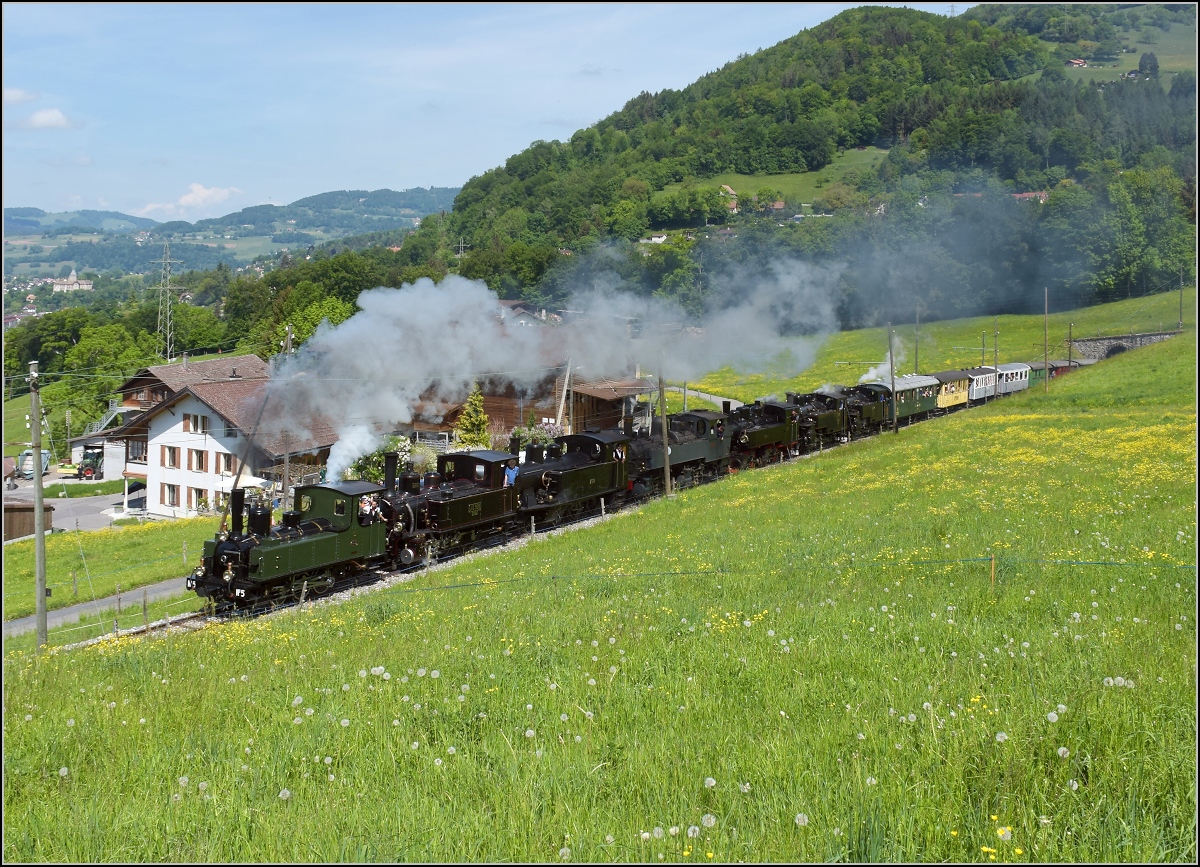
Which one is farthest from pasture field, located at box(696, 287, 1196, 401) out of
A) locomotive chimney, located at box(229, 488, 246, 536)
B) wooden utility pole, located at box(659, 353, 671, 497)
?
locomotive chimney, located at box(229, 488, 246, 536)

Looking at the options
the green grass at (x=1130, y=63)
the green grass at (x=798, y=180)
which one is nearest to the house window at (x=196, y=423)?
the green grass at (x=798, y=180)

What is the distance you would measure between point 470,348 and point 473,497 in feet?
49.8

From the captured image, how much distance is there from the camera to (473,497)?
27.1 m

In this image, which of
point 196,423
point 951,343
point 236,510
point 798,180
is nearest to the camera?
point 236,510

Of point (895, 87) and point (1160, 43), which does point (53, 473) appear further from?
point (1160, 43)

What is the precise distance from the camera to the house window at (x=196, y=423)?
1957 inches

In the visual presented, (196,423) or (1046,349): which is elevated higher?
(1046,349)

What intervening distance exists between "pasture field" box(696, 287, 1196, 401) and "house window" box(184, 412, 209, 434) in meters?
38.7

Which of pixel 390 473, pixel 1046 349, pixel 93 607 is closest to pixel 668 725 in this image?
pixel 390 473

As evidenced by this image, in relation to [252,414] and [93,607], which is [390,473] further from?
[252,414]

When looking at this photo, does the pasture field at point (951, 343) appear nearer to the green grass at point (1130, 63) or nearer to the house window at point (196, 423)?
the house window at point (196, 423)

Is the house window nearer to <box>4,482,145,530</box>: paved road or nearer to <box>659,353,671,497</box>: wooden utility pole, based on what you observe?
<box>4,482,145,530</box>: paved road

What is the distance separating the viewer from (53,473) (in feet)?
253

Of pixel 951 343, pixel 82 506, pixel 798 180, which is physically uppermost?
pixel 798 180
